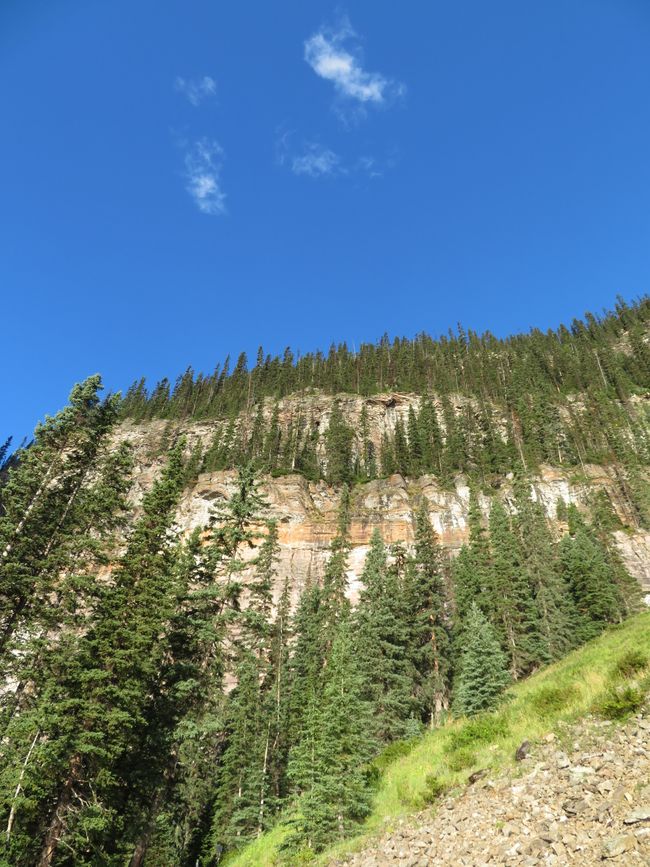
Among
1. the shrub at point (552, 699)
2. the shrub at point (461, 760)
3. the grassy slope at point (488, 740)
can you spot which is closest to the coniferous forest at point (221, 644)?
the grassy slope at point (488, 740)

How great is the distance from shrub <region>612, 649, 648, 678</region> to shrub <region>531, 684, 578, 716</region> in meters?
1.34

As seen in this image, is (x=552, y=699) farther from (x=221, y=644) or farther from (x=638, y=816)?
(x=221, y=644)

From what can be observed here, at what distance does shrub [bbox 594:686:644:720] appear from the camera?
10.9 metres

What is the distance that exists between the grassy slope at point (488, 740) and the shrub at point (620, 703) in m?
0.61

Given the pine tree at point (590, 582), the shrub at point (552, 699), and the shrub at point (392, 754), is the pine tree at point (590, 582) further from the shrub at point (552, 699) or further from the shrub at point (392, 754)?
the shrub at point (552, 699)

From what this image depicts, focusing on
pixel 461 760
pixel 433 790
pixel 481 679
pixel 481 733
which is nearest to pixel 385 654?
pixel 481 679

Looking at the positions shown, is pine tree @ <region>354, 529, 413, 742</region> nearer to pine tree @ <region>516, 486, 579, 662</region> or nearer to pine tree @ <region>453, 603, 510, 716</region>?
pine tree @ <region>453, 603, 510, 716</region>

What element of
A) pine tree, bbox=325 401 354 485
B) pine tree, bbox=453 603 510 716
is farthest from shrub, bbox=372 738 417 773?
pine tree, bbox=325 401 354 485

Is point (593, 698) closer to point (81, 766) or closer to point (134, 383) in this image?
point (81, 766)

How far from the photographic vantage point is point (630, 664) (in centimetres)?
1322

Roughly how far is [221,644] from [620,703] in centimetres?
1615

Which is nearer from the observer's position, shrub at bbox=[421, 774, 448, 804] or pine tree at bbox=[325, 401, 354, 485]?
shrub at bbox=[421, 774, 448, 804]

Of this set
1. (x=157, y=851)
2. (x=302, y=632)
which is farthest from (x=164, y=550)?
(x=157, y=851)

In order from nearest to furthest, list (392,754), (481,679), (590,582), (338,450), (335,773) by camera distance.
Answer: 1. (335,773)
2. (392,754)
3. (481,679)
4. (590,582)
5. (338,450)
